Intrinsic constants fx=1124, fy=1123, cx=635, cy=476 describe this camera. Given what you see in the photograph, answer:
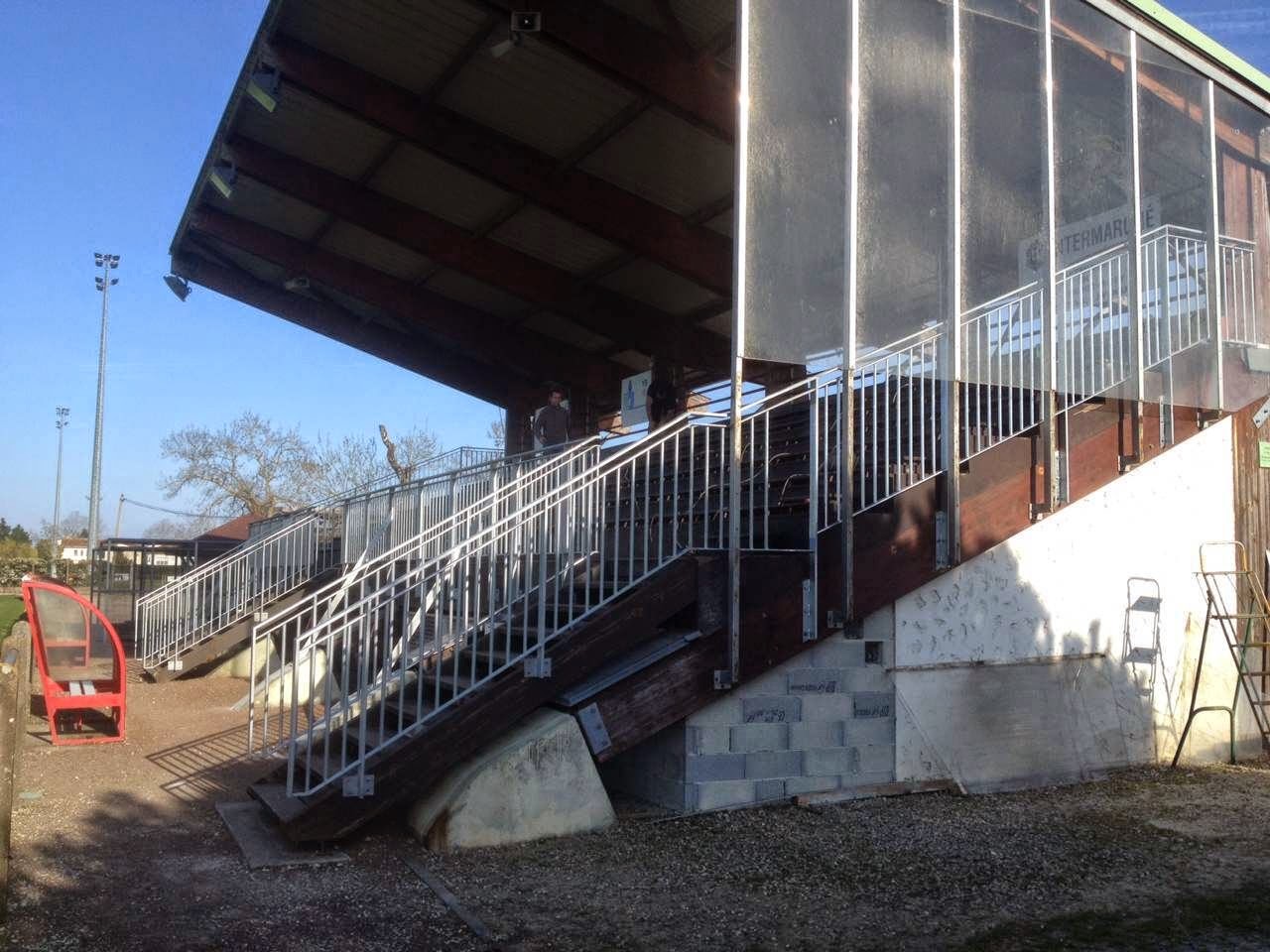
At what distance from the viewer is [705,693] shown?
7102mm

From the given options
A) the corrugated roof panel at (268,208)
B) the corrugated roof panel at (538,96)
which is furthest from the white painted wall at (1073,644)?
the corrugated roof panel at (268,208)

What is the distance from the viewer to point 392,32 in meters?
12.1

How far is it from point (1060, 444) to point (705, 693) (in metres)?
3.52

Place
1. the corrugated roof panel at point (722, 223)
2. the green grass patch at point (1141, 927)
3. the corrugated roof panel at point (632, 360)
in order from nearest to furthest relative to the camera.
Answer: the green grass patch at point (1141, 927), the corrugated roof panel at point (722, 223), the corrugated roof panel at point (632, 360)

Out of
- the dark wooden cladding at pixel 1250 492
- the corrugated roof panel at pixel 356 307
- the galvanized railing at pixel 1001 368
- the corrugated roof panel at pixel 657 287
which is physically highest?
the corrugated roof panel at pixel 356 307

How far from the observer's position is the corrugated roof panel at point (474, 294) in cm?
1880

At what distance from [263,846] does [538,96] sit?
30.1ft

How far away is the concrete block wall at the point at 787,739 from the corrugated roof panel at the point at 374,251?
465 inches

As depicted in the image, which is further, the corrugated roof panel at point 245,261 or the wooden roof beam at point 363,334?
the wooden roof beam at point 363,334

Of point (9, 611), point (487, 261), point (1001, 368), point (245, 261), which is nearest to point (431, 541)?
point (1001, 368)

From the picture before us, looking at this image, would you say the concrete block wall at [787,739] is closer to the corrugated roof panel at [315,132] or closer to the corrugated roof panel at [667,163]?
the corrugated roof panel at [667,163]

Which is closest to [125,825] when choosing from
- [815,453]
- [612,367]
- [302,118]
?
[815,453]

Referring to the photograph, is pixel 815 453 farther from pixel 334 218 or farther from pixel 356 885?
pixel 334 218

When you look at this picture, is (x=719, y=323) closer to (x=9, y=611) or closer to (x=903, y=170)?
(x=903, y=170)
